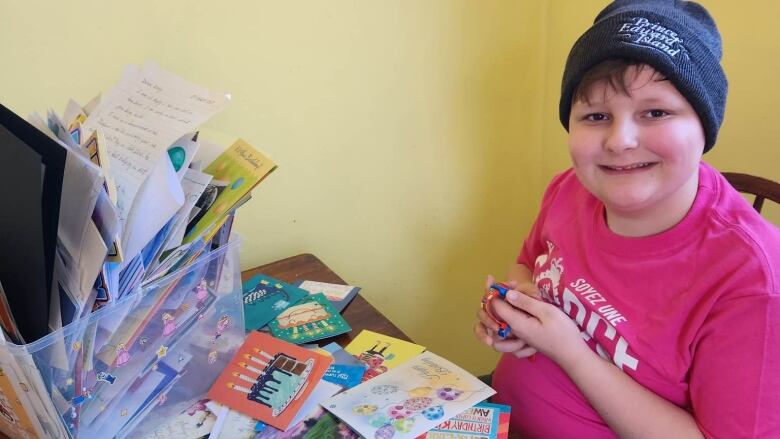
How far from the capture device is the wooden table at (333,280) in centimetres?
88

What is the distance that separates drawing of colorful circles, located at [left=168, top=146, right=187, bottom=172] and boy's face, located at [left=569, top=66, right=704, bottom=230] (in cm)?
49

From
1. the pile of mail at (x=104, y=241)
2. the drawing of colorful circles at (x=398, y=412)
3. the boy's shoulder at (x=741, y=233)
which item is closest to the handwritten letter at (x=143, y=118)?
the pile of mail at (x=104, y=241)

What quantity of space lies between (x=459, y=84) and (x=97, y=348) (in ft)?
3.03

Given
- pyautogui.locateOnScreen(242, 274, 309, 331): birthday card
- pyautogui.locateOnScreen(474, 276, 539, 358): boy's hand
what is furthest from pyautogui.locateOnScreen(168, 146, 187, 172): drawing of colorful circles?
pyautogui.locateOnScreen(474, 276, 539, 358): boy's hand

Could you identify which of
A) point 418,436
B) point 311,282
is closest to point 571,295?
point 418,436

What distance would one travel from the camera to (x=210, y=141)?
0.76 m

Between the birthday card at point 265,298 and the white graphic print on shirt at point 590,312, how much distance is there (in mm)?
411

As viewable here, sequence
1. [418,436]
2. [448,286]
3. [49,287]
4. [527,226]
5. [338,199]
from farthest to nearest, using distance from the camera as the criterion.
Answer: [527,226], [448,286], [338,199], [418,436], [49,287]

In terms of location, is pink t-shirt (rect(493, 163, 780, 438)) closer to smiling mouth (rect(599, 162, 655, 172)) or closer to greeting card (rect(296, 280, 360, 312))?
smiling mouth (rect(599, 162, 655, 172))

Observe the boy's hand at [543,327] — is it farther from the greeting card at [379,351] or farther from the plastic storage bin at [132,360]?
the plastic storage bin at [132,360]

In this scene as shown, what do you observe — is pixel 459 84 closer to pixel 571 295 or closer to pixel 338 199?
pixel 338 199

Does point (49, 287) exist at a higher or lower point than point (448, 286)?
higher

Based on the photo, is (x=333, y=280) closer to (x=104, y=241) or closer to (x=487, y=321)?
(x=487, y=321)

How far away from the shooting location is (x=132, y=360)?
64 cm
